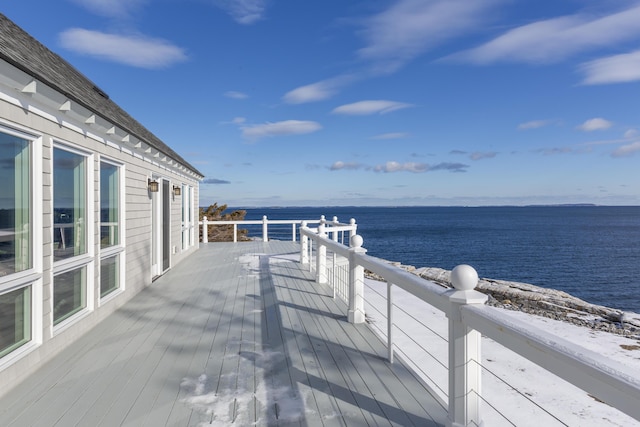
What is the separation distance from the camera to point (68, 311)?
12.7 feet

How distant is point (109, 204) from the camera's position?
201 inches

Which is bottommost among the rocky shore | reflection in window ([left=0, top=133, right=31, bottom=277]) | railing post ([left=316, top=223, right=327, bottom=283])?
the rocky shore

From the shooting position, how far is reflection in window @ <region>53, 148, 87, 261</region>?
142 inches

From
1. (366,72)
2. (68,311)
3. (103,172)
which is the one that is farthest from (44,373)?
(366,72)

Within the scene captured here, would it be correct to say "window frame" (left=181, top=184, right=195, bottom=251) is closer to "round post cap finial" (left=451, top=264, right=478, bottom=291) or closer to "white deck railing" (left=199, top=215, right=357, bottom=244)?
"white deck railing" (left=199, top=215, right=357, bottom=244)

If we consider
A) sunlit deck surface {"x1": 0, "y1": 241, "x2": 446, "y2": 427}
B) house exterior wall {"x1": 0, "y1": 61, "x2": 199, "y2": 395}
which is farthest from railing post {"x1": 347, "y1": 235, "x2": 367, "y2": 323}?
house exterior wall {"x1": 0, "y1": 61, "x2": 199, "y2": 395}

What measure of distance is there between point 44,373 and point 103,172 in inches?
103

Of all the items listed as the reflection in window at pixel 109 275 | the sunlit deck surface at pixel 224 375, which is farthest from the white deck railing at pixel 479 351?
the reflection in window at pixel 109 275

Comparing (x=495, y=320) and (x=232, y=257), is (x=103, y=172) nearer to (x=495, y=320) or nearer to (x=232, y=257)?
(x=495, y=320)

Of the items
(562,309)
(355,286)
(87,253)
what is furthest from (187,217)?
(562,309)

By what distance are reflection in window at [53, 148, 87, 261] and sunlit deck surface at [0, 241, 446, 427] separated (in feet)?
3.27

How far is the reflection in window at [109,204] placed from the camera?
15.8 feet

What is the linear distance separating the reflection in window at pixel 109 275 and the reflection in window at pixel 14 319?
5.46ft

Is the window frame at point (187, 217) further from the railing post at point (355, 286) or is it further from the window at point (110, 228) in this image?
the railing post at point (355, 286)
